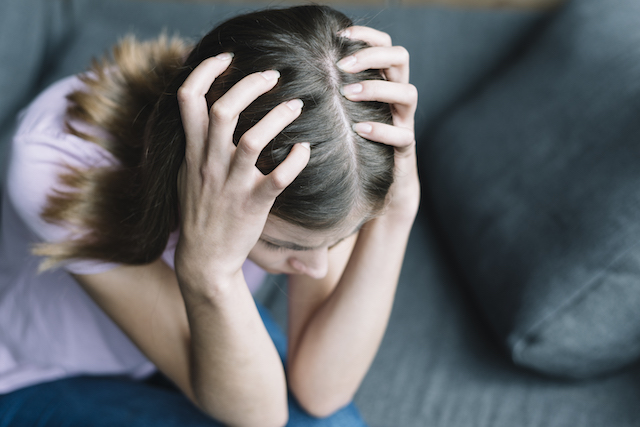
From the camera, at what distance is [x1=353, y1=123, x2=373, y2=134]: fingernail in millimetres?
575

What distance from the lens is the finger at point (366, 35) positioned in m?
0.62

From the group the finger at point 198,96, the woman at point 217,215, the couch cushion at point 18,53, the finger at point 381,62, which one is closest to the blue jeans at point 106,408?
the woman at point 217,215

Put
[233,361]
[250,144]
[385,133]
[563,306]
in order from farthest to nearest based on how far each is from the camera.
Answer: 1. [563,306]
2. [233,361]
3. [385,133]
4. [250,144]

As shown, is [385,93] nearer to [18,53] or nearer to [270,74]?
[270,74]

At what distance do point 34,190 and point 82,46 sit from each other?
90cm

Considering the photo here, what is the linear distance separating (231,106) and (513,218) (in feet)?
2.48

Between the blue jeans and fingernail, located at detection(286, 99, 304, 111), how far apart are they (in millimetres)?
555

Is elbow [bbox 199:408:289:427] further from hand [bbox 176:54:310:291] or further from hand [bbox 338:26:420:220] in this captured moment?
hand [bbox 338:26:420:220]

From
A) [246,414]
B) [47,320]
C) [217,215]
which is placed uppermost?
[217,215]

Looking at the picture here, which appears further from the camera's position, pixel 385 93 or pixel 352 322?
pixel 352 322

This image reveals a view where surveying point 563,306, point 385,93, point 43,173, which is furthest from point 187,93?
point 563,306

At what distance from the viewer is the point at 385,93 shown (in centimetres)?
59

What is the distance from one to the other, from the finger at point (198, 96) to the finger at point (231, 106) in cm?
3

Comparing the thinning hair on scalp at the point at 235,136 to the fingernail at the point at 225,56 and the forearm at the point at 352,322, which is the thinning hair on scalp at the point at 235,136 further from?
the forearm at the point at 352,322
